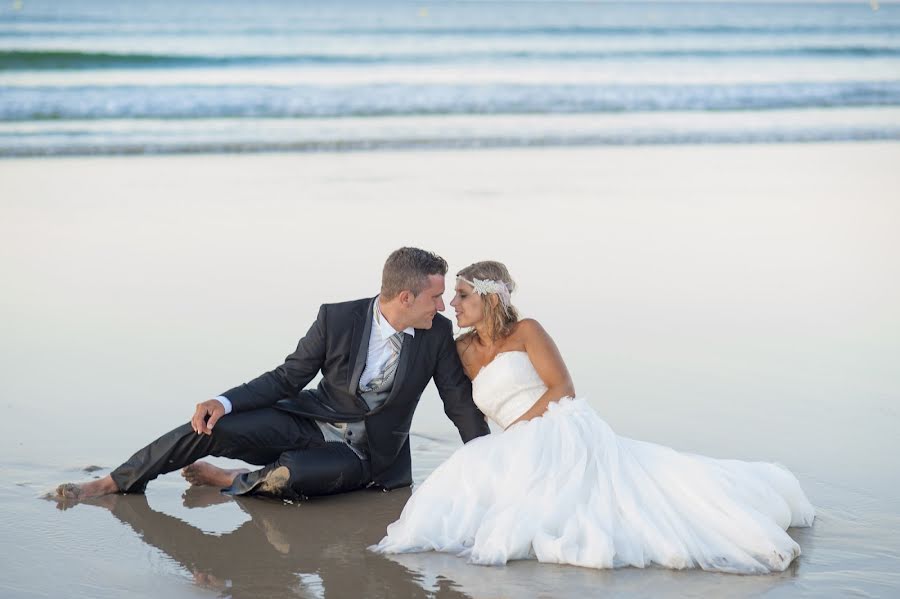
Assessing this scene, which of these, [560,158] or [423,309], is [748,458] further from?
[560,158]

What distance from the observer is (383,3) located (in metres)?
62.4

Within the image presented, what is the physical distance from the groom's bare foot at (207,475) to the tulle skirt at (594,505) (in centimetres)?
112

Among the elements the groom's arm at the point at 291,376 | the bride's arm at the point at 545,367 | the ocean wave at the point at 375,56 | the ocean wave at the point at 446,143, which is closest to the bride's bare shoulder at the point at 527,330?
the bride's arm at the point at 545,367

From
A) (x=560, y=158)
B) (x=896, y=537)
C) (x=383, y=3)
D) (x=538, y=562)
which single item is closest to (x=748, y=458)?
(x=896, y=537)

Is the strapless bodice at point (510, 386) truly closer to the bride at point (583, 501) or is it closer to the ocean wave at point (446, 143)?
the bride at point (583, 501)

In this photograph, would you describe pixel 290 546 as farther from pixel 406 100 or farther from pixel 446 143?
pixel 406 100

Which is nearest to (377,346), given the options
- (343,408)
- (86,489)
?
(343,408)

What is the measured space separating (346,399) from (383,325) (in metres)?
0.41

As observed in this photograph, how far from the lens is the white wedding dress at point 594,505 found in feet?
15.8

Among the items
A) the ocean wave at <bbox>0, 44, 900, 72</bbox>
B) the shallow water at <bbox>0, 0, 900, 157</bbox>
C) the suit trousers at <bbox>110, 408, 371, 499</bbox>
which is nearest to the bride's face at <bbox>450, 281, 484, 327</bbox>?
the suit trousers at <bbox>110, 408, 371, 499</bbox>

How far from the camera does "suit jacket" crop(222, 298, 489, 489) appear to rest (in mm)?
5793

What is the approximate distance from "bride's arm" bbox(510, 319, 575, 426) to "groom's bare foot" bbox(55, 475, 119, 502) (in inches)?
75.7

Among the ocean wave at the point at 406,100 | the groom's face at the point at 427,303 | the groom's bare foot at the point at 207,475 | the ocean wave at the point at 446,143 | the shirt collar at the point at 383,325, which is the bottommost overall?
the groom's bare foot at the point at 207,475

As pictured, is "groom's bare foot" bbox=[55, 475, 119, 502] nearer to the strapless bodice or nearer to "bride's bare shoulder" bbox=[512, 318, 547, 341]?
the strapless bodice
